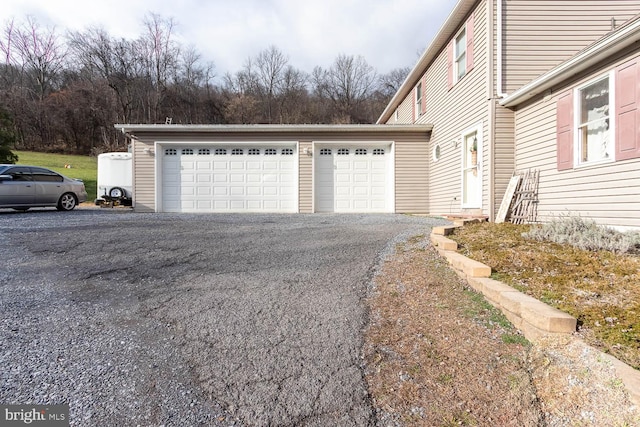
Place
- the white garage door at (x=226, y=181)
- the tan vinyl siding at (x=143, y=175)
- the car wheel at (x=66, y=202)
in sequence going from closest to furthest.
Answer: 1. the car wheel at (x=66, y=202)
2. the tan vinyl siding at (x=143, y=175)
3. the white garage door at (x=226, y=181)

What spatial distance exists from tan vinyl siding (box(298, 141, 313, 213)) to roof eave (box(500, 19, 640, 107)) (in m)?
5.49

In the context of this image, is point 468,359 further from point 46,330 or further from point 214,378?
point 46,330

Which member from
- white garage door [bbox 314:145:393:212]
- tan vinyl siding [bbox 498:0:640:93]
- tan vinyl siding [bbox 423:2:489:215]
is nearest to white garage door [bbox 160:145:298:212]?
white garage door [bbox 314:145:393:212]

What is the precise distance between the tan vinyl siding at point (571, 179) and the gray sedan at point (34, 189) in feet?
39.7

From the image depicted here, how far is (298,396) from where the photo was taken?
1.73 metres

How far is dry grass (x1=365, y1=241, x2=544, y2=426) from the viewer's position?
164 cm

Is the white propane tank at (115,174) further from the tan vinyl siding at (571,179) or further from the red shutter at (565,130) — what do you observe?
the red shutter at (565,130)

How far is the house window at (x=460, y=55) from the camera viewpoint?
26.0 ft

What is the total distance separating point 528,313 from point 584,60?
184 inches

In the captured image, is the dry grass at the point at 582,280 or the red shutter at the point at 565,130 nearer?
the dry grass at the point at 582,280

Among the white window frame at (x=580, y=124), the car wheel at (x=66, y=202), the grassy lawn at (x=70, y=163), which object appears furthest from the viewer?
the grassy lawn at (x=70, y=163)

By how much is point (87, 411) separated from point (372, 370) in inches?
58.4

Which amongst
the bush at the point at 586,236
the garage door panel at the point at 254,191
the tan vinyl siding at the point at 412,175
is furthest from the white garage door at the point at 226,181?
the bush at the point at 586,236

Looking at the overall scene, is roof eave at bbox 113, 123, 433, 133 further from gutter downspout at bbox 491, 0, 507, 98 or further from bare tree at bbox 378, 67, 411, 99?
bare tree at bbox 378, 67, 411, 99
